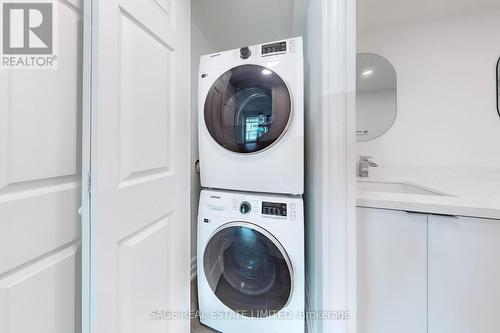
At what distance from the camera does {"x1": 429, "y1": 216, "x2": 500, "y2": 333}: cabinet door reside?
822mm

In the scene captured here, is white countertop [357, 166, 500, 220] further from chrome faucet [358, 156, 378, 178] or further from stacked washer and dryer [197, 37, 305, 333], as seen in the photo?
stacked washer and dryer [197, 37, 305, 333]

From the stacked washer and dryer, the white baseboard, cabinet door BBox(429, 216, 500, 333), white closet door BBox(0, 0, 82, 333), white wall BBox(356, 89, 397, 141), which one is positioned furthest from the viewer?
white wall BBox(356, 89, 397, 141)

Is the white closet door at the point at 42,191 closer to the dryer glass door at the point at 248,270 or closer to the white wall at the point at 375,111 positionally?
the dryer glass door at the point at 248,270

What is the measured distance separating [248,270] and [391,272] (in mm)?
699

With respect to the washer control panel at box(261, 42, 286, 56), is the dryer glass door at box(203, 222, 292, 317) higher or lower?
lower

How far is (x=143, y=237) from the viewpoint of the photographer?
0.81 m

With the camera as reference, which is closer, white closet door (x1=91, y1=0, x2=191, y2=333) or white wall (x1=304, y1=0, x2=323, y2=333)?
white closet door (x1=91, y1=0, x2=191, y2=333)

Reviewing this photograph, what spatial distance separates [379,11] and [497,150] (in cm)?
136

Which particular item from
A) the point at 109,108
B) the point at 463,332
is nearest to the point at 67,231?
the point at 109,108

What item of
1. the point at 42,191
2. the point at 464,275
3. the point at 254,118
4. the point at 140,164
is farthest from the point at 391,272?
the point at 42,191

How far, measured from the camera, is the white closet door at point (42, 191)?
499 mm

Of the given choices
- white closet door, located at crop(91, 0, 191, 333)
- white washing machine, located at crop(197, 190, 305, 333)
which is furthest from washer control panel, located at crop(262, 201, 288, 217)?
white closet door, located at crop(91, 0, 191, 333)

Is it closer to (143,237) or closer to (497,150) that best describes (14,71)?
(143,237)

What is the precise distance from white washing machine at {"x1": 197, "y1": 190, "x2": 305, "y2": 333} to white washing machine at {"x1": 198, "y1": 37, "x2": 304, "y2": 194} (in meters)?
0.11
